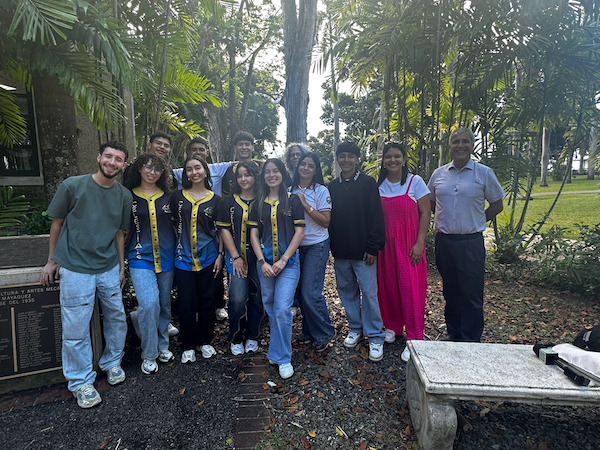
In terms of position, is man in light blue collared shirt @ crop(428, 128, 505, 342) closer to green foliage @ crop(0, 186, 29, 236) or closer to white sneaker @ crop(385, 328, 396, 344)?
white sneaker @ crop(385, 328, 396, 344)

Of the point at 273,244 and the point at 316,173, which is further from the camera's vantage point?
the point at 316,173

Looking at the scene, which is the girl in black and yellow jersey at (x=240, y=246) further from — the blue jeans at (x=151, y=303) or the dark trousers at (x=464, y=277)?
the dark trousers at (x=464, y=277)

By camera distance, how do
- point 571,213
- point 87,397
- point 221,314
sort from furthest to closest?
point 571,213
point 221,314
point 87,397

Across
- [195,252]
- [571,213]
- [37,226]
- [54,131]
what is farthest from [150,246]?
[571,213]

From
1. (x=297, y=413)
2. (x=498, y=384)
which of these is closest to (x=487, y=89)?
(x=498, y=384)

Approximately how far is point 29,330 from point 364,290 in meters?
2.95

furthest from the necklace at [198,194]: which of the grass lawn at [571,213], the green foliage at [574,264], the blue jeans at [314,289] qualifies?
the grass lawn at [571,213]

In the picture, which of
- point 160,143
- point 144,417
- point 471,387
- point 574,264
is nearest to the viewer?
point 471,387

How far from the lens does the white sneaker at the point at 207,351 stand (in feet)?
11.7

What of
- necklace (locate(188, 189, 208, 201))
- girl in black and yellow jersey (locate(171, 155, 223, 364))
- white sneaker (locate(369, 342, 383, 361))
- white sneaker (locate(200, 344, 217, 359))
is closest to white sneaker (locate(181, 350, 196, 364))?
girl in black and yellow jersey (locate(171, 155, 223, 364))

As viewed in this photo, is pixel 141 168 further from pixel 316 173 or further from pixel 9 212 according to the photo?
pixel 9 212

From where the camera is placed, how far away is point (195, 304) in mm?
3416

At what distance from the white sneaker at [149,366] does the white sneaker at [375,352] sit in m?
2.05

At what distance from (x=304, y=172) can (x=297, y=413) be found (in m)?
2.09
